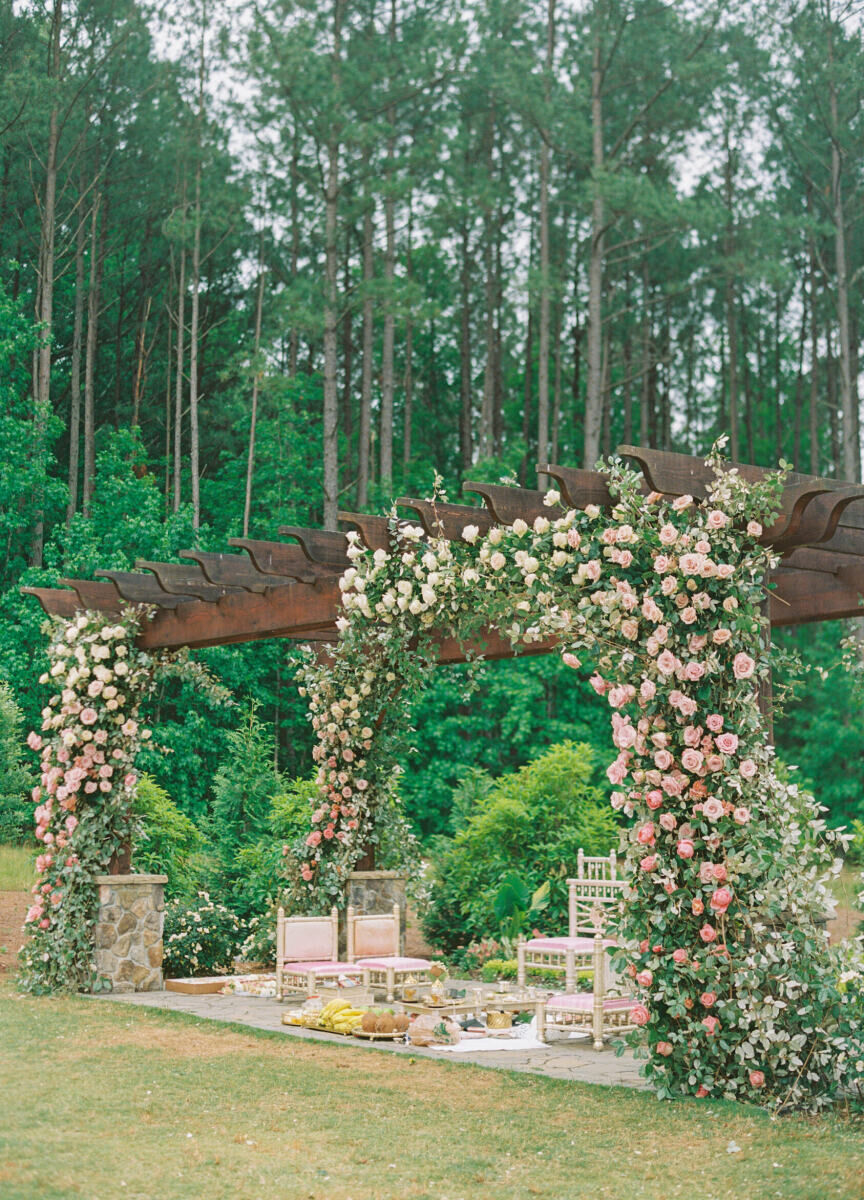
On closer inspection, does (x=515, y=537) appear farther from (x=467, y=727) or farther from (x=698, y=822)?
(x=467, y=727)

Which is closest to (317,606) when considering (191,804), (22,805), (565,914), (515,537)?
(515,537)

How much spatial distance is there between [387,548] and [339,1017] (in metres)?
2.74

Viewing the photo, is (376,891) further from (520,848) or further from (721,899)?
(721,899)

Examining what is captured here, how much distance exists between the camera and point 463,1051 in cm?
695

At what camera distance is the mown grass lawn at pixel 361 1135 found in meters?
4.27

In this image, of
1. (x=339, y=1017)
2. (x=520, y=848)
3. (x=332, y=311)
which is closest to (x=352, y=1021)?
(x=339, y=1017)

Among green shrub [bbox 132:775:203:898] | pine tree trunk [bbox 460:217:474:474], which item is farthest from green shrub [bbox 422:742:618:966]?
pine tree trunk [bbox 460:217:474:474]

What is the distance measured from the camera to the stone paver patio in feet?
20.7

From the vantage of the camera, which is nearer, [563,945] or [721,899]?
[721,899]

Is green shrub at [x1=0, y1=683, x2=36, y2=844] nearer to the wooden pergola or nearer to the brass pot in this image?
the wooden pergola

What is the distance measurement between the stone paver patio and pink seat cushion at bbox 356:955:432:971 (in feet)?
2.03

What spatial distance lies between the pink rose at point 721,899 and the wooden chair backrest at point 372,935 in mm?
3725

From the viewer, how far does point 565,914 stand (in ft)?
35.6

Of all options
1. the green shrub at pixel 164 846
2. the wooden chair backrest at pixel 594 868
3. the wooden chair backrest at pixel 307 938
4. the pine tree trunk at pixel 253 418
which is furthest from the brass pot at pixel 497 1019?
the pine tree trunk at pixel 253 418
